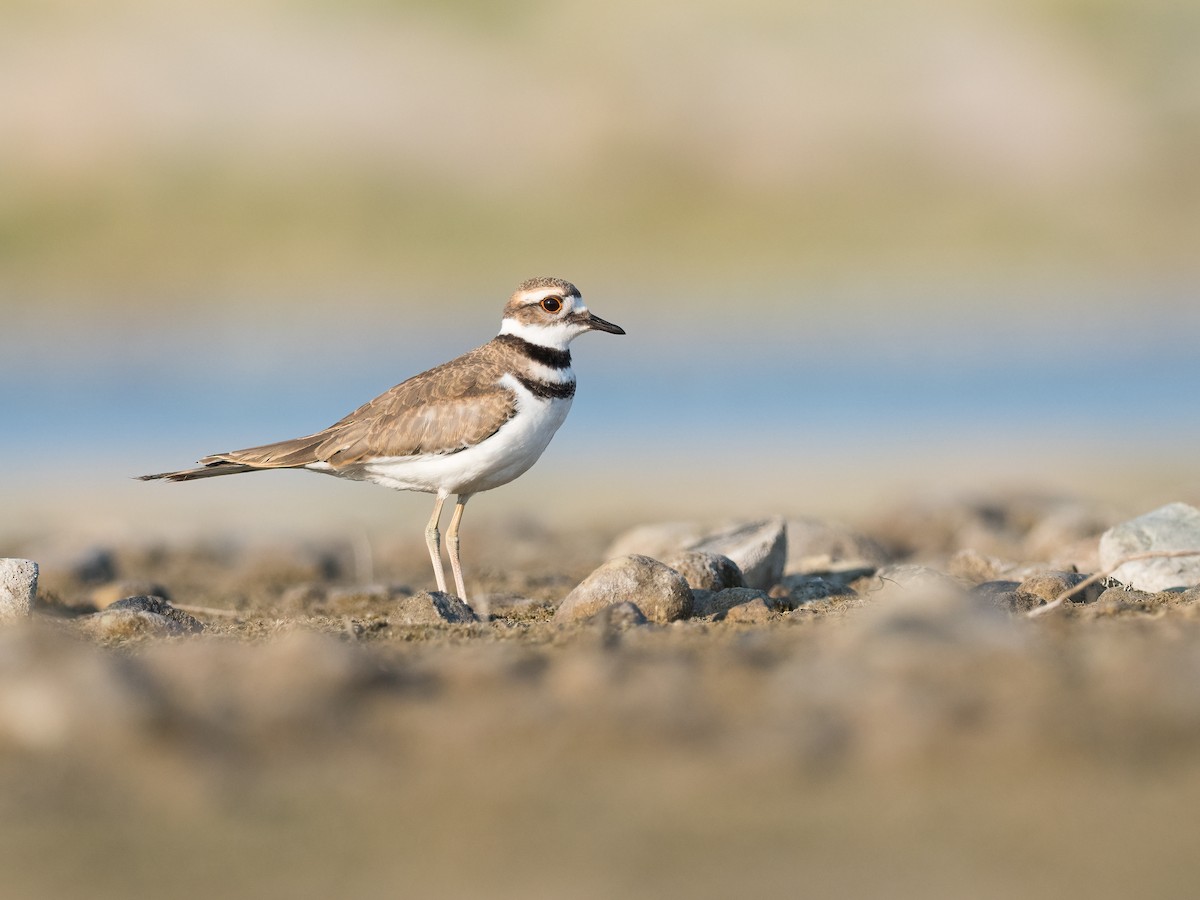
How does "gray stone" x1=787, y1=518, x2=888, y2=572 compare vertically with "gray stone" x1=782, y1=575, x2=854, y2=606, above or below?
above

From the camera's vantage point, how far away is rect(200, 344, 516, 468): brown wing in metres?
5.80

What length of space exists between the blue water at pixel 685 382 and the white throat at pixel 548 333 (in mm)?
7640

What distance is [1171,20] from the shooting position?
33594 mm

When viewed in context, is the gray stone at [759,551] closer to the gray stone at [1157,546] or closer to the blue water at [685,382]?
the gray stone at [1157,546]

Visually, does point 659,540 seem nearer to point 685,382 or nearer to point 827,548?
point 827,548

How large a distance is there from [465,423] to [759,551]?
52.3 inches

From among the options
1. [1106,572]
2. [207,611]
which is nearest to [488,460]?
[207,611]

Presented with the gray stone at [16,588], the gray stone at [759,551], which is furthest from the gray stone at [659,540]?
the gray stone at [16,588]

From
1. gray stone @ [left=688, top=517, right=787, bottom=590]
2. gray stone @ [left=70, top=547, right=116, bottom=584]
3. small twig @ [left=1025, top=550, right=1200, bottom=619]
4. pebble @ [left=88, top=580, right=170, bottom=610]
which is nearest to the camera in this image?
small twig @ [left=1025, top=550, right=1200, bottom=619]

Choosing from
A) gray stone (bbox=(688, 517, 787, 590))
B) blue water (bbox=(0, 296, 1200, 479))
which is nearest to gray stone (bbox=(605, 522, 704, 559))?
gray stone (bbox=(688, 517, 787, 590))

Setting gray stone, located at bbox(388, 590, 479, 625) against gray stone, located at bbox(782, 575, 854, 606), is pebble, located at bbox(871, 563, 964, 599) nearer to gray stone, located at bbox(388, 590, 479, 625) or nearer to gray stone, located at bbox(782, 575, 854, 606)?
gray stone, located at bbox(782, 575, 854, 606)

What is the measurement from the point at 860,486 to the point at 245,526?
4.97 meters

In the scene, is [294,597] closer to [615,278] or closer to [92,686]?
[92,686]

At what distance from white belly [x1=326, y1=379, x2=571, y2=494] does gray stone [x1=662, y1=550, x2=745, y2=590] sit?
2.74 ft
